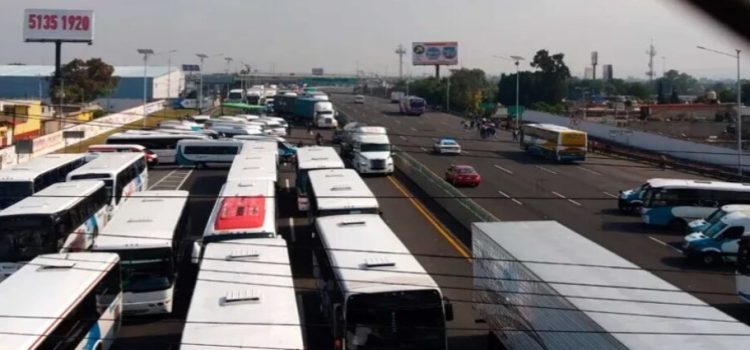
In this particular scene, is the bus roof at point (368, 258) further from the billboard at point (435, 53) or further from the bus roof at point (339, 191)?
the billboard at point (435, 53)

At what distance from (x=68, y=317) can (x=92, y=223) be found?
639 cm

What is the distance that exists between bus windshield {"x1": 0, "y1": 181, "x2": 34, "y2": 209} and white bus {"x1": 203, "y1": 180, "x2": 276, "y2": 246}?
468cm

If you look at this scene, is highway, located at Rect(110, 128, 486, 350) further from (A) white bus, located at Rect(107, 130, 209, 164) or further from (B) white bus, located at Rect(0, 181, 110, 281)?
(A) white bus, located at Rect(107, 130, 209, 164)

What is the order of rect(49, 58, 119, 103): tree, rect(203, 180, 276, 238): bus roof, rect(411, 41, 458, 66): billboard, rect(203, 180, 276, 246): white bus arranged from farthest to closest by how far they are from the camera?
1. rect(411, 41, 458, 66): billboard
2. rect(49, 58, 119, 103): tree
3. rect(203, 180, 276, 238): bus roof
4. rect(203, 180, 276, 246): white bus

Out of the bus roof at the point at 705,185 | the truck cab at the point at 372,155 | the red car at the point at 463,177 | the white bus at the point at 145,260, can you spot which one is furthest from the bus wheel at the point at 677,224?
the white bus at the point at 145,260

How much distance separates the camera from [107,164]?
1722cm

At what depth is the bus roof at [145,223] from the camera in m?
10.1

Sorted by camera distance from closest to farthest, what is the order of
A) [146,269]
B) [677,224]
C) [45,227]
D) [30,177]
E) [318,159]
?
1. [146,269]
2. [45,227]
3. [677,224]
4. [30,177]
5. [318,159]

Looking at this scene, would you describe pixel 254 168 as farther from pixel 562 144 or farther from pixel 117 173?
pixel 562 144

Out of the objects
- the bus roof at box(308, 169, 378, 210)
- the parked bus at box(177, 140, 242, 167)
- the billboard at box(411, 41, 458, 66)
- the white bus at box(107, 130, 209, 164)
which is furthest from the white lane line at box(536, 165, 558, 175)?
the billboard at box(411, 41, 458, 66)

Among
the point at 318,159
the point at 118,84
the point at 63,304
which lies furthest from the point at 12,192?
the point at 118,84

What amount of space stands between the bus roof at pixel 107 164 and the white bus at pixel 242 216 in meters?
3.76

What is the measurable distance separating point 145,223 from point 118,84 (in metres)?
57.2

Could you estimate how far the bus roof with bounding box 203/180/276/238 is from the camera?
10.8m
